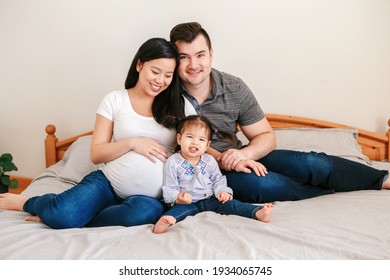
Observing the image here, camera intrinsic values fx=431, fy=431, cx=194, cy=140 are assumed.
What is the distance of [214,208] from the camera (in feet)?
Result: 4.78

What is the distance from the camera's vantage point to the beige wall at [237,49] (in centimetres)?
238

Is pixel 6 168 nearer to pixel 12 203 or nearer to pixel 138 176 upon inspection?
pixel 12 203

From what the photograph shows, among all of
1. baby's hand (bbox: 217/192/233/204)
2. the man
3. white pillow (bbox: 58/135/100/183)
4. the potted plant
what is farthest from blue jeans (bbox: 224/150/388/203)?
the potted plant

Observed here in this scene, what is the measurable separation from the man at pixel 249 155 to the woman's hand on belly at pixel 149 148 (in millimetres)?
217

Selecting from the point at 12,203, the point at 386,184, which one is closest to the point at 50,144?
the point at 12,203

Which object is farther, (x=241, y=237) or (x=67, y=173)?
(x=67, y=173)

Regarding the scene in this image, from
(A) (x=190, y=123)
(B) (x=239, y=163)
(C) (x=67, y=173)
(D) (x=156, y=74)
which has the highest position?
(D) (x=156, y=74)

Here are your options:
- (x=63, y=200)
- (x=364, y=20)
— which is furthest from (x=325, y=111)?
(x=63, y=200)

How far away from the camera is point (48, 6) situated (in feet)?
8.61

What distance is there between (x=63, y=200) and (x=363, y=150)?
170 cm

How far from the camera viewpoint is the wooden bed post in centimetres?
256

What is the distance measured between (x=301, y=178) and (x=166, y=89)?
1.96 ft

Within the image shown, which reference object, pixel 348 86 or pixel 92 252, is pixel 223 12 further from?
pixel 92 252

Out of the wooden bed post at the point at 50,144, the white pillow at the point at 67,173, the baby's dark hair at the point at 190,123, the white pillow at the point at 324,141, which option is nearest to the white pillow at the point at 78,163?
the white pillow at the point at 67,173
